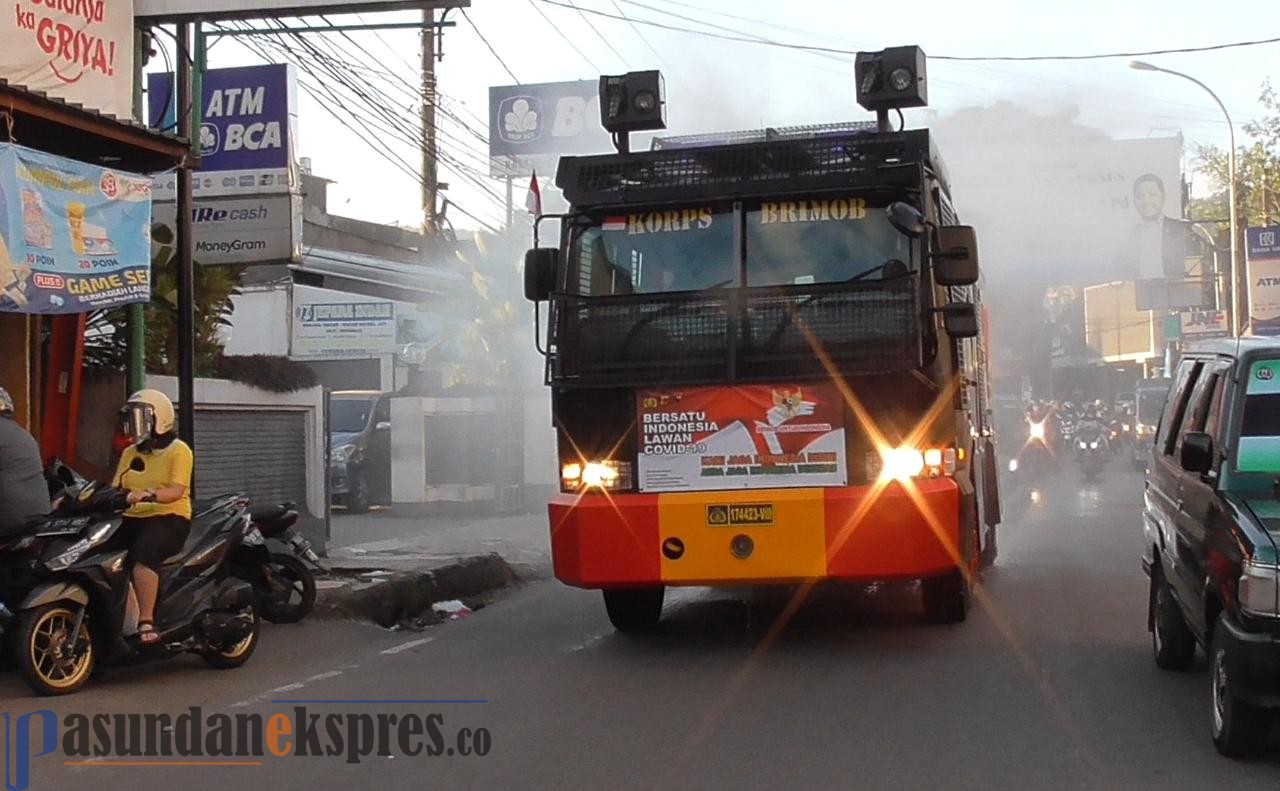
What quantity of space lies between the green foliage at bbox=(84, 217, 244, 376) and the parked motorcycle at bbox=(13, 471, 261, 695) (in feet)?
13.9

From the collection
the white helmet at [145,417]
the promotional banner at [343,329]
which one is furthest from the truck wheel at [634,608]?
the promotional banner at [343,329]

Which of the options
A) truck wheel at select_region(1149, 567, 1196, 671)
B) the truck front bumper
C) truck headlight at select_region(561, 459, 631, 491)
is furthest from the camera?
truck headlight at select_region(561, 459, 631, 491)

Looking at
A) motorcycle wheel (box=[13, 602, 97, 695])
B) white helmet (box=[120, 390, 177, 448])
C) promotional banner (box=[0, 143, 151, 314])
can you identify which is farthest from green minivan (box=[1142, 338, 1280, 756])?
promotional banner (box=[0, 143, 151, 314])

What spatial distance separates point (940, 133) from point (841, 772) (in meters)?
34.6

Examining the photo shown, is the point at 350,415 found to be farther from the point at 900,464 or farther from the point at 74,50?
the point at 900,464

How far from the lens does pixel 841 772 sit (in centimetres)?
592

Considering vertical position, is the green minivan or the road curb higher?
the green minivan

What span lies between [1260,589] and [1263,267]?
103 ft

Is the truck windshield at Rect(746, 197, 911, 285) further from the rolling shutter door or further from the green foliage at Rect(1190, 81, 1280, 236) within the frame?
the green foliage at Rect(1190, 81, 1280, 236)

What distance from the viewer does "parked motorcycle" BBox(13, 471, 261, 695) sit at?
298 inches

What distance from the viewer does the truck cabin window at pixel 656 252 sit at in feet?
29.8

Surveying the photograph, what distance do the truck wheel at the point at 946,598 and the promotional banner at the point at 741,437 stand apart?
1.51 meters

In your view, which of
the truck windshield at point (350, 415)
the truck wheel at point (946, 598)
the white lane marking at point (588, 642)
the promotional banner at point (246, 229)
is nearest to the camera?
the white lane marking at point (588, 642)

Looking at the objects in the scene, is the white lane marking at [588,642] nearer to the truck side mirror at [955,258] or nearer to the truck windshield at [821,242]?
the truck windshield at [821,242]
